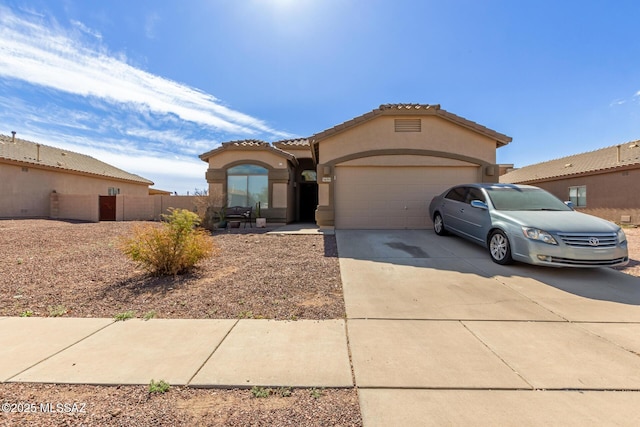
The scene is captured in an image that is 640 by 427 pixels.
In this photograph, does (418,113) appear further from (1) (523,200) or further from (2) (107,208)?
(2) (107,208)

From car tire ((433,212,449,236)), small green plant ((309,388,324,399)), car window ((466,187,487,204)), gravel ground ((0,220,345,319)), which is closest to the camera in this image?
small green plant ((309,388,324,399))

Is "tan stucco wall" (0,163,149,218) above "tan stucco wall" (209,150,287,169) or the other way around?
the other way around

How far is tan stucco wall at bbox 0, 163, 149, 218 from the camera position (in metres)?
16.9

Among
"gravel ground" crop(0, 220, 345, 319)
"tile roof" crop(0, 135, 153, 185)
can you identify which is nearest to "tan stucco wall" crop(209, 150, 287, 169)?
"gravel ground" crop(0, 220, 345, 319)

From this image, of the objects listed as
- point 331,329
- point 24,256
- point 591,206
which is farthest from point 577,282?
Answer: point 591,206

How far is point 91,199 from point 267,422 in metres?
21.7

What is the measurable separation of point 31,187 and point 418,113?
22.6 m

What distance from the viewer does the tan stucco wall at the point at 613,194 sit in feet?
49.9

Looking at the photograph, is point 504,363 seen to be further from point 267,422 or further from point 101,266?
point 101,266

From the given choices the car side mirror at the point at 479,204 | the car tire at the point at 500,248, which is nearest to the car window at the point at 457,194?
the car side mirror at the point at 479,204

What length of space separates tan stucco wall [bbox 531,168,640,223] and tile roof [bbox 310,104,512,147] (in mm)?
10231

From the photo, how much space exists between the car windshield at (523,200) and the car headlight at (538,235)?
115 cm

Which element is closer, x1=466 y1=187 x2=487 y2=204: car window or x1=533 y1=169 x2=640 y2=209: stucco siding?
x1=466 y1=187 x2=487 y2=204: car window

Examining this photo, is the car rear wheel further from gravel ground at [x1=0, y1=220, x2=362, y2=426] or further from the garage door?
gravel ground at [x1=0, y1=220, x2=362, y2=426]
